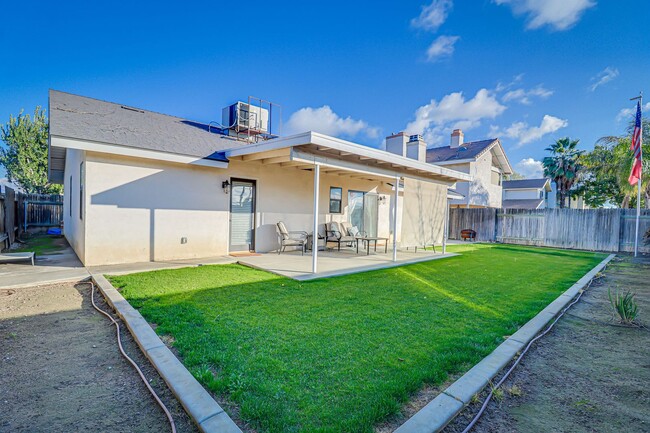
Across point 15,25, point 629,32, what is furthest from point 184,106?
point 629,32

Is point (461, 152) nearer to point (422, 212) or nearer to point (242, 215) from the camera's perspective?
point (422, 212)

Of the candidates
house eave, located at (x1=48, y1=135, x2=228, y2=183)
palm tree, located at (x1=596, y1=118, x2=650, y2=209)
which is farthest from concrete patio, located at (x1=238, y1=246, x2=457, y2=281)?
palm tree, located at (x1=596, y1=118, x2=650, y2=209)

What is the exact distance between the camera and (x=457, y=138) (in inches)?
935

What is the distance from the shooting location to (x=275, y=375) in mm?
2607

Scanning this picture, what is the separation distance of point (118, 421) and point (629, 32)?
1674 centimetres

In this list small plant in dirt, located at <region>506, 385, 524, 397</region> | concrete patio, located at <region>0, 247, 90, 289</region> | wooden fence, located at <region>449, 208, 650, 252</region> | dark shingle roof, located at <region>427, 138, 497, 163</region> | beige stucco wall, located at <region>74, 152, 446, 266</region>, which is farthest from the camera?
dark shingle roof, located at <region>427, 138, 497, 163</region>

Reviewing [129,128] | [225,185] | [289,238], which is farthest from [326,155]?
[129,128]

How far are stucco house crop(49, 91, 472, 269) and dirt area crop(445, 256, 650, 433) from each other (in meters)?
4.42

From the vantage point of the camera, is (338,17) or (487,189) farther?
(487,189)

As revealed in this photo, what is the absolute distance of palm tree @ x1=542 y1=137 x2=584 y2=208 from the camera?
27.2 m

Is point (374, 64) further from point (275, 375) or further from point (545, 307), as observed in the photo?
point (275, 375)

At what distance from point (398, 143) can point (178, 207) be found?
32.6 ft

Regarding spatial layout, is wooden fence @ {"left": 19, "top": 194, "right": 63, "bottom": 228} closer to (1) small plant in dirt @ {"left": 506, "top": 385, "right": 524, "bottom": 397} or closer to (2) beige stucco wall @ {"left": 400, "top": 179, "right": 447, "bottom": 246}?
(2) beige stucco wall @ {"left": 400, "top": 179, "right": 447, "bottom": 246}

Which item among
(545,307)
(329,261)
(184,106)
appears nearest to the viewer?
(545,307)
